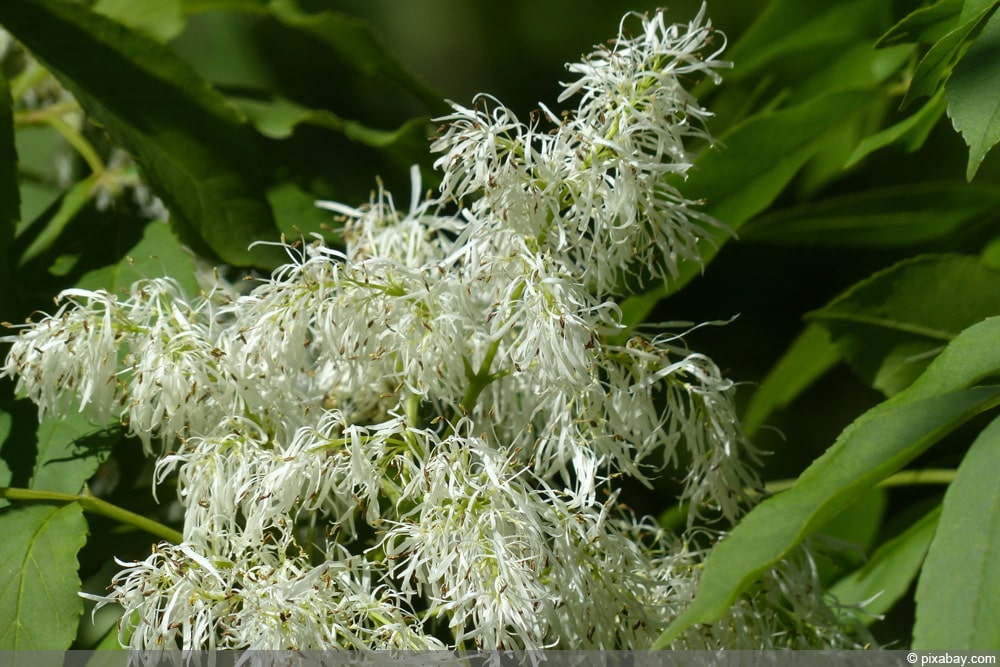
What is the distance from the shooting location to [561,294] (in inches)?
26.5

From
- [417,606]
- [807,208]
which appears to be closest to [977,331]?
[417,606]

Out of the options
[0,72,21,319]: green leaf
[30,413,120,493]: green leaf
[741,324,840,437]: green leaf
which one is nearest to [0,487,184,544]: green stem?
[30,413,120,493]: green leaf

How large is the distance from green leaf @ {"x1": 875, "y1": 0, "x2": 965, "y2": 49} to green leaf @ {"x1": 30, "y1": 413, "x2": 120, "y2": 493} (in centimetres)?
66

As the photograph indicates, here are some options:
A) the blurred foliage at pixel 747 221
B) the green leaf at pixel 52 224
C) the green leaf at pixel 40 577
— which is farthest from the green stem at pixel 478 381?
the green leaf at pixel 52 224

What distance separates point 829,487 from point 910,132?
1.52 ft

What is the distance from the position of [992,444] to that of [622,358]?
9.8 inches

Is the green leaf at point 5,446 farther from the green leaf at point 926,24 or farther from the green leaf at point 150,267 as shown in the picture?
the green leaf at point 926,24

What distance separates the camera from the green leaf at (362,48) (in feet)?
3.76

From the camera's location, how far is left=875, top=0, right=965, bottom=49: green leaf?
763 mm

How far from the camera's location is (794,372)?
1228mm

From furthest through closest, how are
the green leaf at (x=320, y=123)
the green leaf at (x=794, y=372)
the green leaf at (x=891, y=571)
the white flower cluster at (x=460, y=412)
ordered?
the green leaf at (x=794, y=372) < the green leaf at (x=320, y=123) < the green leaf at (x=891, y=571) < the white flower cluster at (x=460, y=412)

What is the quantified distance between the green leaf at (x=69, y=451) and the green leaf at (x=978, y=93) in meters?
0.65

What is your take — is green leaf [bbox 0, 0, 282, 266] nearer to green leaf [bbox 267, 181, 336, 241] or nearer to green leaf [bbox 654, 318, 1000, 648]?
green leaf [bbox 267, 181, 336, 241]

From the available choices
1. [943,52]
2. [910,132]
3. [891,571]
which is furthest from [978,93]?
[891,571]
